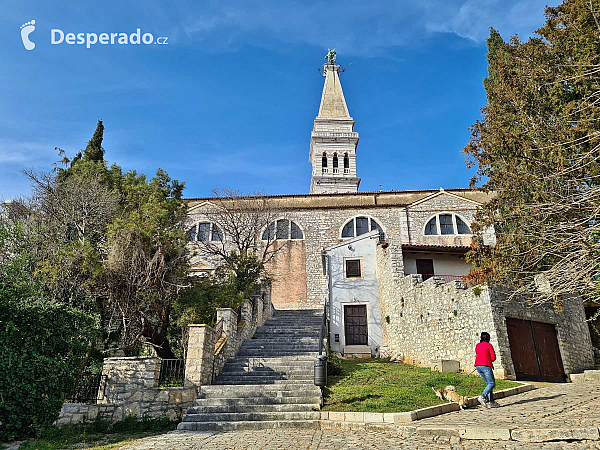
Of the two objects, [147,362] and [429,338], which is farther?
[429,338]

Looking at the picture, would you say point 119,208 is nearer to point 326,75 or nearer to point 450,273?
point 450,273

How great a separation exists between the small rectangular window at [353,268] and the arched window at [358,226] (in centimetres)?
803

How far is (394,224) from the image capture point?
95.0ft

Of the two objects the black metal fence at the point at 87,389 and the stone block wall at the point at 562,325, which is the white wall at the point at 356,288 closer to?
the stone block wall at the point at 562,325

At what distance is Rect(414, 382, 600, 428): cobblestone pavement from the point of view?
279 inches

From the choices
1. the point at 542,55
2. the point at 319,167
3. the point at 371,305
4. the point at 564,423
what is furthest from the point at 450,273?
the point at 319,167

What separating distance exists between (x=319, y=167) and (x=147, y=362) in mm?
→ 38519

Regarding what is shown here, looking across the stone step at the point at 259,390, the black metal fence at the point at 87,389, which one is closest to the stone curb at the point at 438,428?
the stone step at the point at 259,390

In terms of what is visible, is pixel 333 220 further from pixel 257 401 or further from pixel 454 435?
pixel 454 435

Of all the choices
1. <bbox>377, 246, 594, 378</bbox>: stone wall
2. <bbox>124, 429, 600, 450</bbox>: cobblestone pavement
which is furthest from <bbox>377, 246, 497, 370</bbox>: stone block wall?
<bbox>124, 429, 600, 450</bbox>: cobblestone pavement

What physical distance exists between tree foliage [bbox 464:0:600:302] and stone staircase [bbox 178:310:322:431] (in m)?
5.96

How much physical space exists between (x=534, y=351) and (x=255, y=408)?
9.98m

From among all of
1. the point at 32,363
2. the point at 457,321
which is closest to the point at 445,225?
the point at 457,321

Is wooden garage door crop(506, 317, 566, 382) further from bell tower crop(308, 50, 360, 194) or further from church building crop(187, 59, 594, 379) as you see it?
bell tower crop(308, 50, 360, 194)
